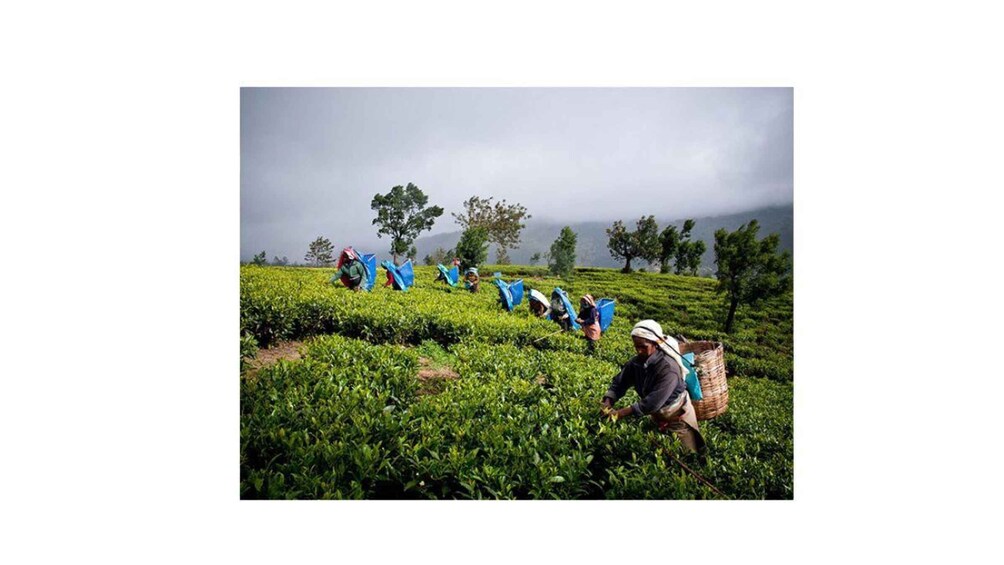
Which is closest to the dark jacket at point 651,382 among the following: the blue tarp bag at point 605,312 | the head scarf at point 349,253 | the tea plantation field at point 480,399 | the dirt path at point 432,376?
the tea plantation field at point 480,399

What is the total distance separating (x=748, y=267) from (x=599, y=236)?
4.18ft

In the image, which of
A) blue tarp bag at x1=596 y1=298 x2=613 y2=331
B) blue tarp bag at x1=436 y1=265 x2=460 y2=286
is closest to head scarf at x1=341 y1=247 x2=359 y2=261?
blue tarp bag at x1=436 y1=265 x2=460 y2=286

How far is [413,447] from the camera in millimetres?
3479

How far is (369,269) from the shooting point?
15.1 feet

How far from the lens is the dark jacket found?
3.72 meters

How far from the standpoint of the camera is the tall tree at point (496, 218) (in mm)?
4371

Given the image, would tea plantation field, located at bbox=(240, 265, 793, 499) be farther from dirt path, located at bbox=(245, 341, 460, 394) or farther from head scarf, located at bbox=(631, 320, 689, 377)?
head scarf, located at bbox=(631, 320, 689, 377)

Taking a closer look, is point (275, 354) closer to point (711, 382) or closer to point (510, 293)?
point (510, 293)

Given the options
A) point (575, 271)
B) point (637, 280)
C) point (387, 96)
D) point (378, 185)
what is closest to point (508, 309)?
point (575, 271)

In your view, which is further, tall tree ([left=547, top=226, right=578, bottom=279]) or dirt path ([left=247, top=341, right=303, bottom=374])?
tall tree ([left=547, top=226, right=578, bottom=279])

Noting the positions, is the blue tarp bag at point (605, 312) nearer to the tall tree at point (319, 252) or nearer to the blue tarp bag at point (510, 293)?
the blue tarp bag at point (510, 293)

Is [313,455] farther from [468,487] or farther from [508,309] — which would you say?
[508,309]

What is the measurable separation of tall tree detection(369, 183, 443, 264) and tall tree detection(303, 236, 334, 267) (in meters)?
0.47

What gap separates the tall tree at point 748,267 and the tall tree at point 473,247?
2033 mm
